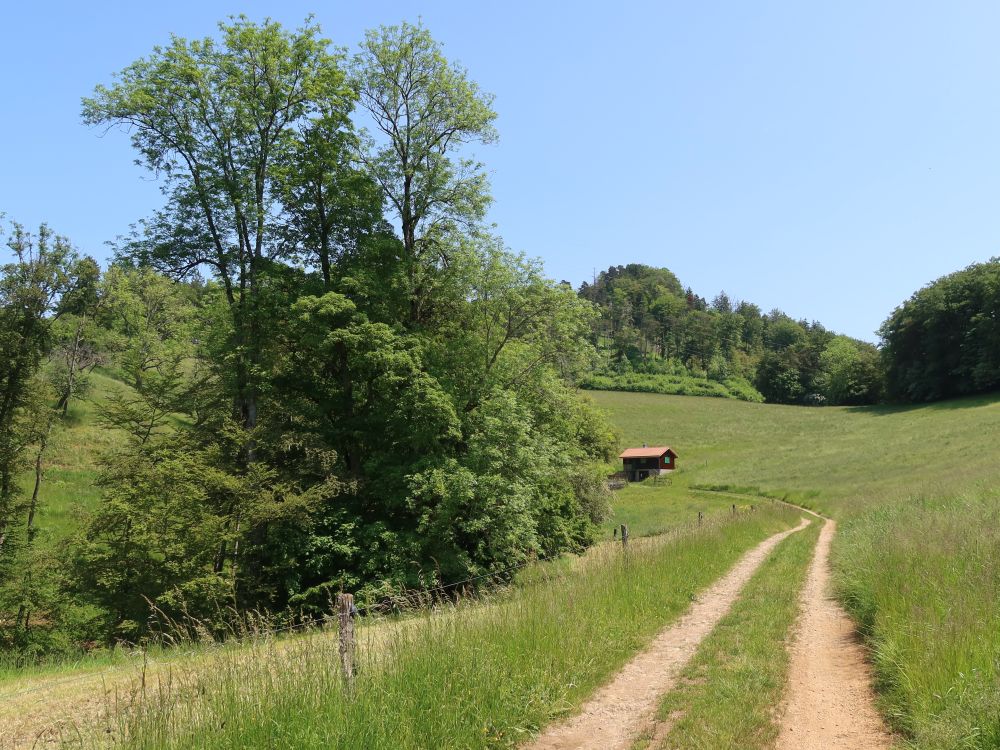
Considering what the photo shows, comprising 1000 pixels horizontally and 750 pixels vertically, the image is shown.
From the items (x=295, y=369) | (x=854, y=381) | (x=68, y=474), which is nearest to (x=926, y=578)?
(x=295, y=369)

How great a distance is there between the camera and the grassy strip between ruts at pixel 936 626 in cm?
478

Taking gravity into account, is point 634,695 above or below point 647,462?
above

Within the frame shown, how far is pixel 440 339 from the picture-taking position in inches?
956

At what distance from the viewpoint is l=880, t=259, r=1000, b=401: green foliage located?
7812cm

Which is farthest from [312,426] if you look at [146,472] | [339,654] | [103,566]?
[339,654]

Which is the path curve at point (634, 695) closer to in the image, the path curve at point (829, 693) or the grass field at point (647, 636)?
the grass field at point (647, 636)

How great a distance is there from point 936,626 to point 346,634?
19.4ft

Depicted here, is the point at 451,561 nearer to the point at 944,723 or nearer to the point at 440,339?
the point at 440,339

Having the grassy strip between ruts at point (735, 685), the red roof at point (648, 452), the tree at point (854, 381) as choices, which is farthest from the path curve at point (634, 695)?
the tree at point (854, 381)

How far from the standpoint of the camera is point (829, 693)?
6.43m

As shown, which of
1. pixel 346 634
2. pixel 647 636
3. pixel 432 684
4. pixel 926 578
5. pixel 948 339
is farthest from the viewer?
pixel 948 339

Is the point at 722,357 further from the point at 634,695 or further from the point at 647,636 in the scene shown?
the point at 634,695

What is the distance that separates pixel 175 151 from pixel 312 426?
1083 cm

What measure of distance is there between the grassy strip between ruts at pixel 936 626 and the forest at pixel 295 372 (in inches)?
418
